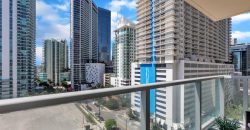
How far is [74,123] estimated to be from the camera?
108cm

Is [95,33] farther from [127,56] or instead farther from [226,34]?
[226,34]

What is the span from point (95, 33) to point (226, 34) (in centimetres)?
3514

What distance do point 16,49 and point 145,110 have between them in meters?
33.3

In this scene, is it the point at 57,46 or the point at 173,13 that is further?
the point at 57,46

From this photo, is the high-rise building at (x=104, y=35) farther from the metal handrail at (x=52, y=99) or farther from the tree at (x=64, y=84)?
the metal handrail at (x=52, y=99)

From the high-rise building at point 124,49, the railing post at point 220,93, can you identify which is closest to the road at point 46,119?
the railing post at point 220,93

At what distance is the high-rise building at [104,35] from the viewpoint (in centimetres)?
6275

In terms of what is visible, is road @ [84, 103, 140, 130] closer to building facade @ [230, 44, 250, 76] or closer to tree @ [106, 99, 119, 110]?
tree @ [106, 99, 119, 110]

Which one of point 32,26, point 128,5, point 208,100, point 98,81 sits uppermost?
Answer: point 128,5

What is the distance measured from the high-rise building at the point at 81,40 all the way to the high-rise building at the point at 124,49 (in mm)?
8862

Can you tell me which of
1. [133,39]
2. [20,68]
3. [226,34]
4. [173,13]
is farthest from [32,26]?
[226,34]

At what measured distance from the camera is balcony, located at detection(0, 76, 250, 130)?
88 cm

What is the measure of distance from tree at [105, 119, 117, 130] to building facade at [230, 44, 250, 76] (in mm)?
42487

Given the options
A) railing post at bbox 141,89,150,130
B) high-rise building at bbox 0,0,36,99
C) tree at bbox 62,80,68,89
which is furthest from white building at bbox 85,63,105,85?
railing post at bbox 141,89,150,130
